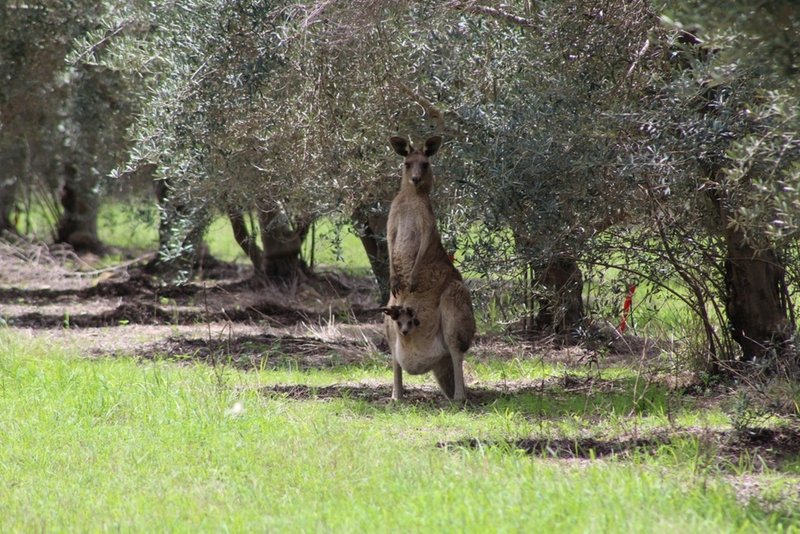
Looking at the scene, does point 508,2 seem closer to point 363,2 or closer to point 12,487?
point 363,2

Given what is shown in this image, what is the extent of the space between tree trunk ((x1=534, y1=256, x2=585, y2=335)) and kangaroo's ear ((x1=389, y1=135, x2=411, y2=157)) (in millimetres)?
1506

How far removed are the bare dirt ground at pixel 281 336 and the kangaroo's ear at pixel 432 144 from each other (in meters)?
2.06

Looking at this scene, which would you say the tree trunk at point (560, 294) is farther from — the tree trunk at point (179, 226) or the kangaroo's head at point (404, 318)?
the tree trunk at point (179, 226)

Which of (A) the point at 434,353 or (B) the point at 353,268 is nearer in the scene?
(A) the point at 434,353

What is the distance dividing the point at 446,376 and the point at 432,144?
1.96m

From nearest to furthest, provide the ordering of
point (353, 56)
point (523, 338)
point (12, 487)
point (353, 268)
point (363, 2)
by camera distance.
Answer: point (12, 487), point (363, 2), point (353, 56), point (523, 338), point (353, 268)

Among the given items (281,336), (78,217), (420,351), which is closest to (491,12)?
(420,351)

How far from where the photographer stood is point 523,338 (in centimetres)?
1245

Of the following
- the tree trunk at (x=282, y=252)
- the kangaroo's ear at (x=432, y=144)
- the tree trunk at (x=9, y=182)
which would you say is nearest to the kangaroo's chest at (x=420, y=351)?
the kangaroo's ear at (x=432, y=144)

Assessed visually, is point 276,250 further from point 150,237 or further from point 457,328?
point 150,237

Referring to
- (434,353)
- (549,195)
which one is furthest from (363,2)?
(434,353)

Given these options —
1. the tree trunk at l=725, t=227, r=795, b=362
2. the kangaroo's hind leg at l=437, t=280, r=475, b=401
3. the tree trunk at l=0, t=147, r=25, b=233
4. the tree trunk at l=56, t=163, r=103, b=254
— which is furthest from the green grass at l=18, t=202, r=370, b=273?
the tree trunk at l=725, t=227, r=795, b=362

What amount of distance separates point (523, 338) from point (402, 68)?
3921mm

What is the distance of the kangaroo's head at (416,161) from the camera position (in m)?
9.35
